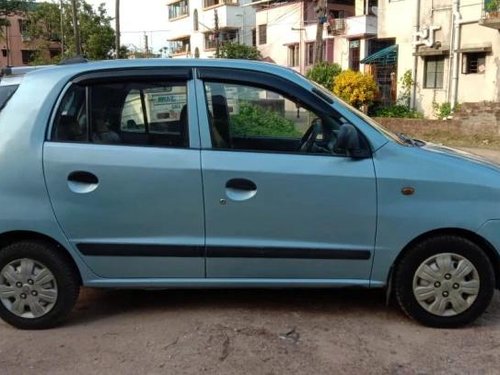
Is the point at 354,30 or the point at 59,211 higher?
the point at 354,30

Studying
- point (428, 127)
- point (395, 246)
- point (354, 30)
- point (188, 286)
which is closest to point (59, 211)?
point (188, 286)

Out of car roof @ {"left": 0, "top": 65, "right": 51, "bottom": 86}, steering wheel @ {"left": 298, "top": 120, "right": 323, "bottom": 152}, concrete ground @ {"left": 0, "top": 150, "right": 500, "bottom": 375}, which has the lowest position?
concrete ground @ {"left": 0, "top": 150, "right": 500, "bottom": 375}

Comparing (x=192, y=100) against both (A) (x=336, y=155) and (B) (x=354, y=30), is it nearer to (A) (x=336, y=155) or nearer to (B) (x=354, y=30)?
(A) (x=336, y=155)

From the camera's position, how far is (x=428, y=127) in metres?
21.0

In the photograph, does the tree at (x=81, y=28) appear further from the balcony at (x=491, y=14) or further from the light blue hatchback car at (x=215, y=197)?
the light blue hatchback car at (x=215, y=197)

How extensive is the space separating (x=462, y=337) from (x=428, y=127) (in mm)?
17701

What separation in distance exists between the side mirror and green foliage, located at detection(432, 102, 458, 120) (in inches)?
797

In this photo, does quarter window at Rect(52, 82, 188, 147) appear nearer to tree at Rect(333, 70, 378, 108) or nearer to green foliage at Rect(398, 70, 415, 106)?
tree at Rect(333, 70, 378, 108)

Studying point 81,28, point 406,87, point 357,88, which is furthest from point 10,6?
point 81,28

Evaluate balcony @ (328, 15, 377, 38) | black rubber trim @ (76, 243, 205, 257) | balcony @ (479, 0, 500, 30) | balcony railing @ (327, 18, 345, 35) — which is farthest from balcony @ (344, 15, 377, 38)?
black rubber trim @ (76, 243, 205, 257)

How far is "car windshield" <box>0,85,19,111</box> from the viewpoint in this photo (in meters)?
4.37

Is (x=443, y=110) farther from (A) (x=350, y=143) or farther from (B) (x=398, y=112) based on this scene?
(A) (x=350, y=143)

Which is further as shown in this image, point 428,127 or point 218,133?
point 428,127

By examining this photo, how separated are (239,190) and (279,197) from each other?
0.27 meters
